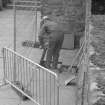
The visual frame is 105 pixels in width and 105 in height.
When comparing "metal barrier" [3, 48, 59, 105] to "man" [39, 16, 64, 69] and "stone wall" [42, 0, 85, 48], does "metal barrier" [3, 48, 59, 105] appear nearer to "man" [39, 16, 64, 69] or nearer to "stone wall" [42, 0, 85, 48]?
"man" [39, 16, 64, 69]

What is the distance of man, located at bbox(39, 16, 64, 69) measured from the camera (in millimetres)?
7816

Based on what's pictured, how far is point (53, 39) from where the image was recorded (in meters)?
7.80

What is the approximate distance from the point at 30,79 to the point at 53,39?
1.51m

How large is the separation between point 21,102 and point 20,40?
5035 mm

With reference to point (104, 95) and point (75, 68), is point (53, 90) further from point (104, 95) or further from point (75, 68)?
point (104, 95)

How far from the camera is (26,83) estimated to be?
6617mm

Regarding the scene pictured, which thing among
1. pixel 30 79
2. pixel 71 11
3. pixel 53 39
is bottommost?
pixel 30 79

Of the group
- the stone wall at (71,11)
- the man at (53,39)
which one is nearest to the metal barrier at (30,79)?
the man at (53,39)

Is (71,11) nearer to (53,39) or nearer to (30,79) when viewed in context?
(53,39)

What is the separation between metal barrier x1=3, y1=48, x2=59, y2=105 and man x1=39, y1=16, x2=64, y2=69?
1.02 meters

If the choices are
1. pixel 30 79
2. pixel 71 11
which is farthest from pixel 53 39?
pixel 30 79

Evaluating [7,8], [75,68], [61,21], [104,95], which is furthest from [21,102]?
[7,8]

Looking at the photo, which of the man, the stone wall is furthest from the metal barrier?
the stone wall

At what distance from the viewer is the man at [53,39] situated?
7.82 meters
